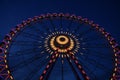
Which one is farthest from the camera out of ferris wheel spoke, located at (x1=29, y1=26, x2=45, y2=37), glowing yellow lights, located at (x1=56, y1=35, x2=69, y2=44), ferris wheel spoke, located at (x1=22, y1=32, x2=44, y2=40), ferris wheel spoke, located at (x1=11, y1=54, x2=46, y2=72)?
ferris wheel spoke, located at (x1=29, y1=26, x2=45, y2=37)

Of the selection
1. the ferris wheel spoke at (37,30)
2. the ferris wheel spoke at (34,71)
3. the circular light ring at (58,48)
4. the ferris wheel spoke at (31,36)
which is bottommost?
the ferris wheel spoke at (34,71)

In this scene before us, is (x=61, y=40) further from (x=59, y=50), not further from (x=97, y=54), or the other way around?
(x=97, y=54)

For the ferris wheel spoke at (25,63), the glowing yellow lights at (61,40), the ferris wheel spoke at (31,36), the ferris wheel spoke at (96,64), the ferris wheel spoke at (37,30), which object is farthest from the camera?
the ferris wheel spoke at (37,30)

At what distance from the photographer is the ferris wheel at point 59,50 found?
7.38 meters

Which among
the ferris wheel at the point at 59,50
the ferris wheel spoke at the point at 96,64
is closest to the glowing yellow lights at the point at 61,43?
the ferris wheel at the point at 59,50

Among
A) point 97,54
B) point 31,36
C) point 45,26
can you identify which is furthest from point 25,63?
point 97,54

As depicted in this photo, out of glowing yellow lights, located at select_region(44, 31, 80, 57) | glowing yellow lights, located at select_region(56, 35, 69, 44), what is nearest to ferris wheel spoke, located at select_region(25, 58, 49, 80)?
glowing yellow lights, located at select_region(44, 31, 80, 57)

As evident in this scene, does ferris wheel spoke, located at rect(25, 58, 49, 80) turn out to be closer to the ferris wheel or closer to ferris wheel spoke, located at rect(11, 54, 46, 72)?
the ferris wheel

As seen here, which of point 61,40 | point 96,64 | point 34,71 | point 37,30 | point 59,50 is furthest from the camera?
point 37,30

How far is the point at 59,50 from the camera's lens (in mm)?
7410

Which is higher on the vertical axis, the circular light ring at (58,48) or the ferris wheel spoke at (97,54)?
the circular light ring at (58,48)

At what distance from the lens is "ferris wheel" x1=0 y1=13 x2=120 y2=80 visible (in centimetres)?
738

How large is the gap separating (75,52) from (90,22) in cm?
141

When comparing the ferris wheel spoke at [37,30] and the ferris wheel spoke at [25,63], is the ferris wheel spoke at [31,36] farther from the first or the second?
the ferris wheel spoke at [25,63]
